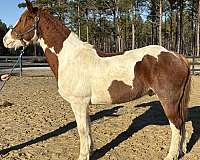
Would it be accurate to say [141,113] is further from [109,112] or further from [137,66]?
[137,66]

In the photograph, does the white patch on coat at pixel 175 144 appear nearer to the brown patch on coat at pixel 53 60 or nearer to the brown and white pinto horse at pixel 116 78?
the brown and white pinto horse at pixel 116 78

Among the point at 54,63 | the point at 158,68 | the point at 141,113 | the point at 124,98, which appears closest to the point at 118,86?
the point at 124,98

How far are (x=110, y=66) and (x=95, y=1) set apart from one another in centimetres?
3717

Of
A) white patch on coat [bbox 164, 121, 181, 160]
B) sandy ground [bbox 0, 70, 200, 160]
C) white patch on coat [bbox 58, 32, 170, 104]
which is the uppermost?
white patch on coat [bbox 58, 32, 170, 104]

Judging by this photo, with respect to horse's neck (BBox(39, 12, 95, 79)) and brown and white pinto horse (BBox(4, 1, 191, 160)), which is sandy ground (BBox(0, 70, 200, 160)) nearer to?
brown and white pinto horse (BBox(4, 1, 191, 160))

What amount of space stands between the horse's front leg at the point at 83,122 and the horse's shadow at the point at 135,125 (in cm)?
26

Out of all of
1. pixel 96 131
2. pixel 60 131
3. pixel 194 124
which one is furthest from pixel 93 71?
pixel 194 124

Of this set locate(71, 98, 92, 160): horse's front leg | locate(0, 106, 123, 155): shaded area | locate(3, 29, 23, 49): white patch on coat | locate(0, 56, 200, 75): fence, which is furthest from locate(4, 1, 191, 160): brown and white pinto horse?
locate(0, 56, 200, 75): fence

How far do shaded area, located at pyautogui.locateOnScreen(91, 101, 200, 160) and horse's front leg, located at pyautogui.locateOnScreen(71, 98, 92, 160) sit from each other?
0.79ft

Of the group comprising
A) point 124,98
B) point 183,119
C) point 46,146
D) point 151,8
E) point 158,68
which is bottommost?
point 46,146

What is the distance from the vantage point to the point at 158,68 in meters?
5.00

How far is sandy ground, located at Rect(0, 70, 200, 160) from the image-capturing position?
545 cm

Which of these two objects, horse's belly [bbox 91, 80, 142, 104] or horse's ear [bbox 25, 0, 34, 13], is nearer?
horse's belly [bbox 91, 80, 142, 104]

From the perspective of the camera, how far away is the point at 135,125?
718cm
